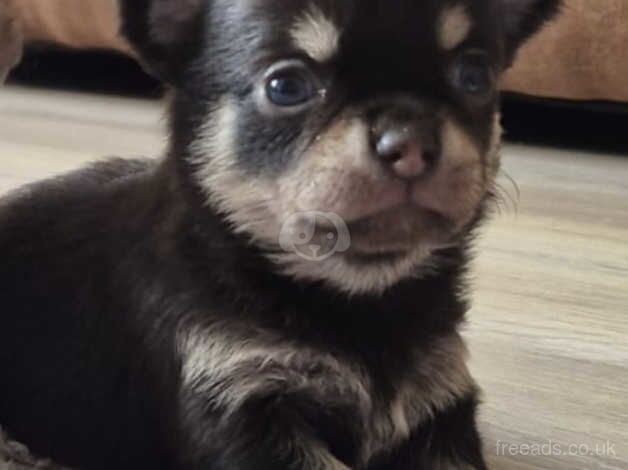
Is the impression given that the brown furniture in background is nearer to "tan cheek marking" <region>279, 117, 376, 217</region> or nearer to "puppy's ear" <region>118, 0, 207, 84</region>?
"puppy's ear" <region>118, 0, 207, 84</region>

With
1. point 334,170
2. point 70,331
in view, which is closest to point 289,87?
point 334,170

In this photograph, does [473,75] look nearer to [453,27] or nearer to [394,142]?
[453,27]

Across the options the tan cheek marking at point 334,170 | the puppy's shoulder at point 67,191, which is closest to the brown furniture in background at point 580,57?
the puppy's shoulder at point 67,191

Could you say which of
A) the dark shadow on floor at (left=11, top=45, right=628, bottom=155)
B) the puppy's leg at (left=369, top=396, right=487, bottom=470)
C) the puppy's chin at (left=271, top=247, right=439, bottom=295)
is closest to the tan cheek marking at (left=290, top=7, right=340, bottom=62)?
the puppy's chin at (left=271, top=247, right=439, bottom=295)

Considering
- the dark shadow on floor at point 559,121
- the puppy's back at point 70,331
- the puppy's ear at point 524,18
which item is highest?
the puppy's ear at point 524,18

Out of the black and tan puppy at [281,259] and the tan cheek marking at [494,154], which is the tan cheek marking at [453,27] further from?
the tan cheek marking at [494,154]

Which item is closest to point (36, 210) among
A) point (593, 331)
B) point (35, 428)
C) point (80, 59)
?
point (35, 428)
